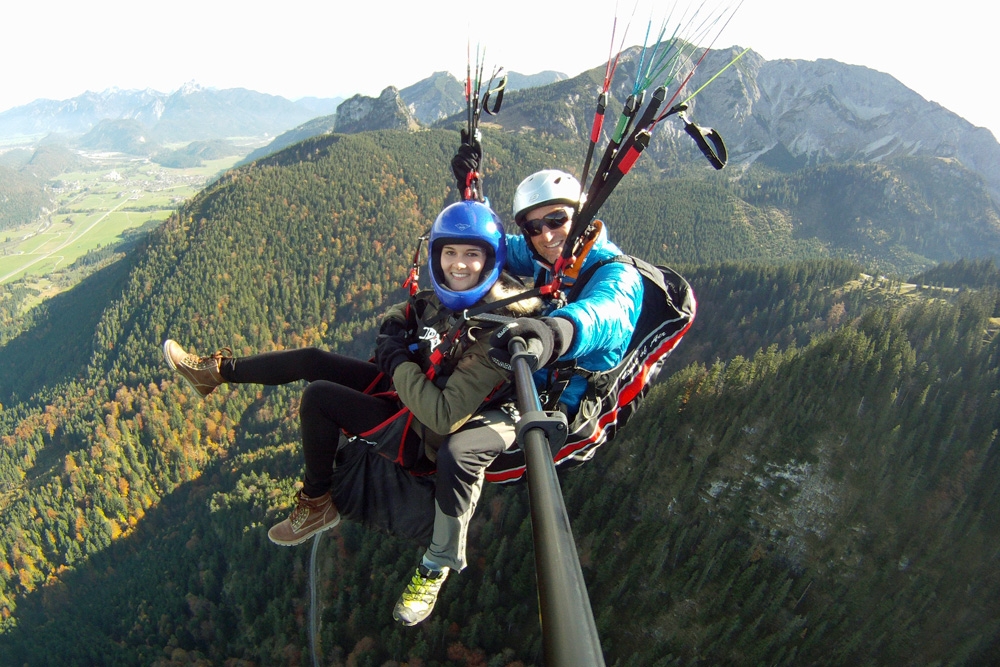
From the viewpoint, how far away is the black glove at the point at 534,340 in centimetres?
411

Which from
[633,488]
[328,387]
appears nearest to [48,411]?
[633,488]

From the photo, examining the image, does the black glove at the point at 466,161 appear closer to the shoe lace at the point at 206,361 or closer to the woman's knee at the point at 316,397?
the woman's knee at the point at 316,397

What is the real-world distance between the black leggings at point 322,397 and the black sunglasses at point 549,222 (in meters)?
3.23

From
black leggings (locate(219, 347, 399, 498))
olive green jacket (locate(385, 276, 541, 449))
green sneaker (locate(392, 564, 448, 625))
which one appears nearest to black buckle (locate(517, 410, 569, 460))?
olive green jacket (locate(385, 276, 541, 449))

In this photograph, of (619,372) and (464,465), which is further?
(619,372)

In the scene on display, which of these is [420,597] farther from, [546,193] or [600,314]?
[546,193]

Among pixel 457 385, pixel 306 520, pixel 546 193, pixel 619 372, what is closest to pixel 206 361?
pixel 306 520

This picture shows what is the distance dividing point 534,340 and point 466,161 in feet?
20.9

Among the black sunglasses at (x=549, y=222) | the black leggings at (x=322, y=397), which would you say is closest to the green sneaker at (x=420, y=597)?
the black leggings at (x=322, y=397)

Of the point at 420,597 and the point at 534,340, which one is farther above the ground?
the point at 534,340

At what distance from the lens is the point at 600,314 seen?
514 cm

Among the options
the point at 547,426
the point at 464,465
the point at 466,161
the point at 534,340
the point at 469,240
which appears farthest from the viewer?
the point at 466,161

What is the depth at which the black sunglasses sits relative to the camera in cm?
724

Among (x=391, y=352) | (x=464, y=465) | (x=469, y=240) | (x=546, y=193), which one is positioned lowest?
(x=464, y=465)
